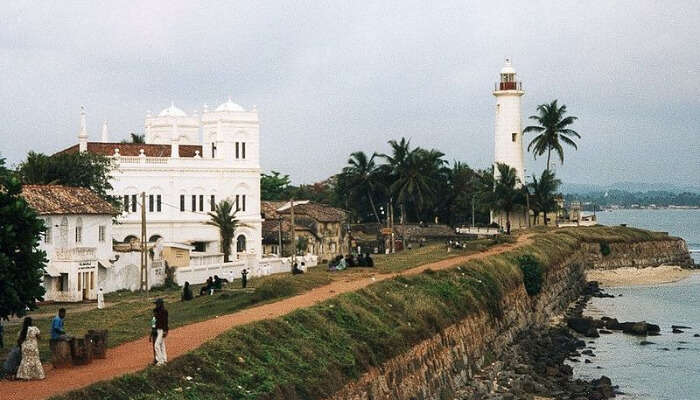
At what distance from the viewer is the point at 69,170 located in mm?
59656

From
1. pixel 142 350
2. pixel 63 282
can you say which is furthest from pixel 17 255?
pixel 63 282

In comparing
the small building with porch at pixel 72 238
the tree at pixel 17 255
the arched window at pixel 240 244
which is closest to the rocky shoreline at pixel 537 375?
the tree at pixel 17 255

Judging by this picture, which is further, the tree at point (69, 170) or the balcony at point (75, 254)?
the tree at point (69, 170)

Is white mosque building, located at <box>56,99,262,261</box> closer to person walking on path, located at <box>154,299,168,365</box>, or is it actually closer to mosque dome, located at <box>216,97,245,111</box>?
mosque dome, located at <box>216,97,245,111</box>

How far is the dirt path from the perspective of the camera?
2084cm

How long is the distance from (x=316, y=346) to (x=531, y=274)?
28797 millimetres

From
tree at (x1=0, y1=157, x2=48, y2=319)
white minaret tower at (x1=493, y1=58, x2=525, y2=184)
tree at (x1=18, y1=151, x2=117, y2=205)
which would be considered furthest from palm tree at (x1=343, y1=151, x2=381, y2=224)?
tree at (x1=0, y1=157, x2=48, y2=319)

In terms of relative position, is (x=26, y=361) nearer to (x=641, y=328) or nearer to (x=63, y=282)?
(x=63, y=282)

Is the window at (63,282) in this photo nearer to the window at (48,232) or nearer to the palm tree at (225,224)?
the window at (48,232)

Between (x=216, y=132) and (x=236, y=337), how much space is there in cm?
4852

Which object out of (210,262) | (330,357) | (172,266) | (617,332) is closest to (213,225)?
(210,262)

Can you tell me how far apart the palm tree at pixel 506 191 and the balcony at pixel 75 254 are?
4647 centimetres

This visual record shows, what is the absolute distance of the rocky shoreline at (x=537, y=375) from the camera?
35.7m

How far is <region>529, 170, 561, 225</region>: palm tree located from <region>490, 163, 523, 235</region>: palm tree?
2.09 metres
